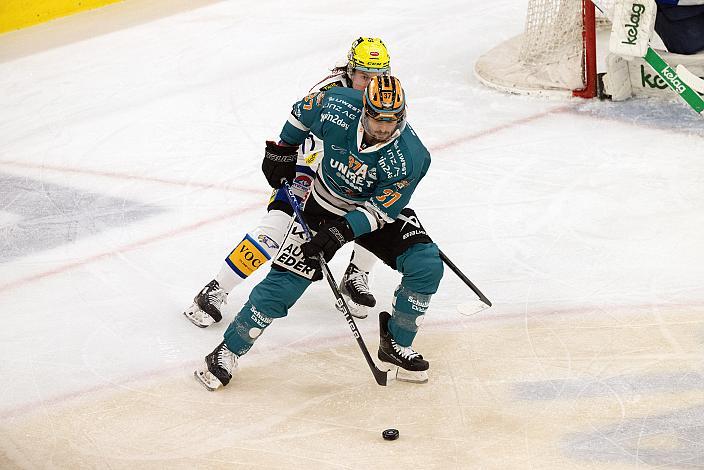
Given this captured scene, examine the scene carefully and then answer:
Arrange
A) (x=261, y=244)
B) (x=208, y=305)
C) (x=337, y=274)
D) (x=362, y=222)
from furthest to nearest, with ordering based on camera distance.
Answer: (x=337, y=274)
(x=208, y=305)
(x=261, y=244)
(x=362, y=222)

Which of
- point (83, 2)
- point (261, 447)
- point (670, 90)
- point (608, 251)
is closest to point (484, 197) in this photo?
point (608, 251)

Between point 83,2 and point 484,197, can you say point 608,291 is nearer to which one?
point 484,197

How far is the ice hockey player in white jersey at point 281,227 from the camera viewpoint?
12.7 ft

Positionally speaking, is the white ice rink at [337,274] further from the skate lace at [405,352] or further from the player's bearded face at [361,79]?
the player's bearded face at [361,79]

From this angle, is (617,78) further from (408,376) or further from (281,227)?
(408,376)

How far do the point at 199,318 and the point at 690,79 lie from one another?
306cm

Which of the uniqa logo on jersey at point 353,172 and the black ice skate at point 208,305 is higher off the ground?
the uniqa logo on jersey at point 353,172

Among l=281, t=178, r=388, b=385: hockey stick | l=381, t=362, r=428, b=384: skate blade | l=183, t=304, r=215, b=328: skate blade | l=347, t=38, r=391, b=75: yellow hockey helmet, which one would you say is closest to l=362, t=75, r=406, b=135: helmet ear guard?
l=281, t=178, r=388, b=385: hockey stick

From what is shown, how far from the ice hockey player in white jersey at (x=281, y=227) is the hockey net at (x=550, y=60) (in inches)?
98.3

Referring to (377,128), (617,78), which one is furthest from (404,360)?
(617,78)

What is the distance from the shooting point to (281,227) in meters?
3.86

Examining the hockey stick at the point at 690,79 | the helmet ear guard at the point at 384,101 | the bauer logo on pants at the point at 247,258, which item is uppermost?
the helmet ear guard at the point at 384,101

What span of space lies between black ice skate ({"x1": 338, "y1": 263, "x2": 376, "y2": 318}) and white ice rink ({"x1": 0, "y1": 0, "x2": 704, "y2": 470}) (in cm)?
10

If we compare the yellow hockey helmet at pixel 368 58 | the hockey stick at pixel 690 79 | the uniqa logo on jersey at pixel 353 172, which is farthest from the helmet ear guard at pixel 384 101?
the hockey stick at pixel 690 79
